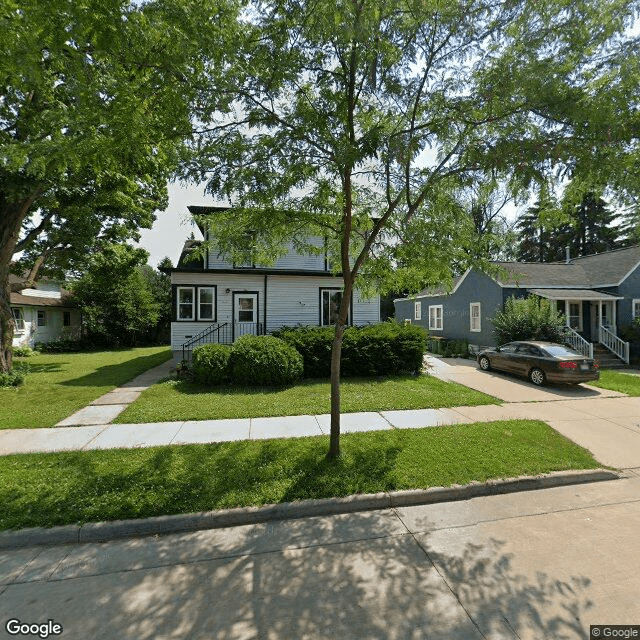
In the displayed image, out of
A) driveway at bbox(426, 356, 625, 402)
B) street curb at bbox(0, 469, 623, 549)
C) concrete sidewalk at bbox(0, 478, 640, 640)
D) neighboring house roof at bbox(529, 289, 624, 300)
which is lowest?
concrete sidewalk at bbox(0, 478, 640, 640)

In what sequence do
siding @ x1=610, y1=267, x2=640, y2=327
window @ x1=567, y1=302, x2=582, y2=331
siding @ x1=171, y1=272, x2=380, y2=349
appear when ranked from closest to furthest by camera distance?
siding @ x1=171, y1=272, x2=380, y2=349, siding @ x1=610, y1=267, x2=640, y2=327, window @ x1=567, y1=302, x2=582, y2=331

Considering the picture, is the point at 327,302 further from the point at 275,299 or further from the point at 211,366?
the point at 211,366

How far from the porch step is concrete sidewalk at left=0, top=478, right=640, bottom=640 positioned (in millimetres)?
14586

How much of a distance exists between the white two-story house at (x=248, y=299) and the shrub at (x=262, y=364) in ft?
16.9

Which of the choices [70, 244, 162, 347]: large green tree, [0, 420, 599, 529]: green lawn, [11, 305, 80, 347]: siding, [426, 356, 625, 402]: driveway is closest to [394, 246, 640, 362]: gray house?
[426, 356, 625, 402]: driveway

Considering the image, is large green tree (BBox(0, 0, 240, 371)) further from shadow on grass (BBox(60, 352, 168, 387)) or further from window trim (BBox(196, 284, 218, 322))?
window trim (BBox(196, 284, 218, 322))

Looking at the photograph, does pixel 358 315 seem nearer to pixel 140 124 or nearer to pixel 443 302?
pixel 443 302

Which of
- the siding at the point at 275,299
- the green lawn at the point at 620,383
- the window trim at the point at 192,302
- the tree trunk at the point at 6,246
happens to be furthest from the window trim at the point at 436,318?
the tree trunk at the point at 6,246

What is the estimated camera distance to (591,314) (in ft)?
57.7

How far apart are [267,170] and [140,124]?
1378 mm

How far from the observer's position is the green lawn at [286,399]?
709cm

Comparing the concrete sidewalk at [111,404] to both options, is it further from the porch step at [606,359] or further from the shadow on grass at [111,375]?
the porch step at [606,359]

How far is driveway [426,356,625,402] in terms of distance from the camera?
9.05 m

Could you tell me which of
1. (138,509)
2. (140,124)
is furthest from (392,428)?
(140,124)
